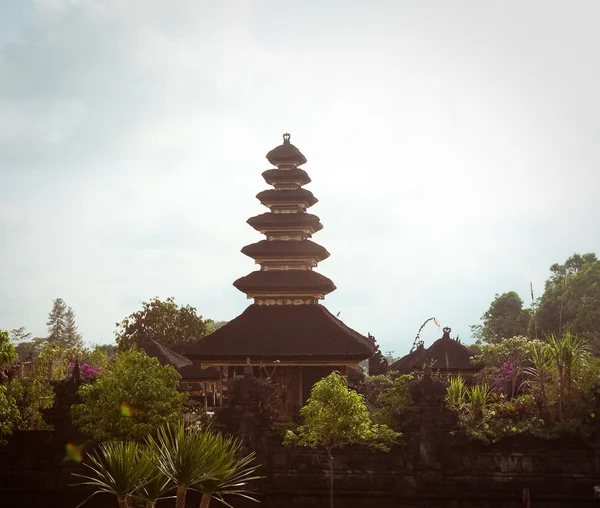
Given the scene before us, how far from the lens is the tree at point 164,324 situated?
54.1 meters

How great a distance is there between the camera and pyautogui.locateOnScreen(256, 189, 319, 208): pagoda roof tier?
38.1 metres

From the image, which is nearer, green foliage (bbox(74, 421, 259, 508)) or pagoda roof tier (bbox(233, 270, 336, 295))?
green foliage (bbox(74, 421, 259, 508))

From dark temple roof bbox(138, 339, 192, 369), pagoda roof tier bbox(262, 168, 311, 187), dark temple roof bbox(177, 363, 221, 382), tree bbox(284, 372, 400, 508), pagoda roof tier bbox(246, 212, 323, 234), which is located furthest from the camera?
dark temple roof bbox(138, 339, 192, 369)

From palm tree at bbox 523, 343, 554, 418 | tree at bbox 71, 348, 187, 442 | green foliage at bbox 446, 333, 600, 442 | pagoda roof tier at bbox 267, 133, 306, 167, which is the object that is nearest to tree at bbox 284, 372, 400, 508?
green foliage at bbox 446, 333, 600, 442

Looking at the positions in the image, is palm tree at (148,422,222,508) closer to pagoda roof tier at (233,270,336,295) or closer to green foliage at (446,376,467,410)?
green foliage at (446,376,467,410)

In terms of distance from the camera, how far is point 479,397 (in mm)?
20891

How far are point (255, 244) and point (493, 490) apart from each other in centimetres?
1971

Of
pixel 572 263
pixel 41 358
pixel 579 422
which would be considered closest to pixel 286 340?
pixel 41 358

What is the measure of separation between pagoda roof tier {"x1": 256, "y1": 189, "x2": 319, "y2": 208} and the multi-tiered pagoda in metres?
0.05

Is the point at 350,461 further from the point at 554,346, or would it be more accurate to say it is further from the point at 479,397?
the point at 554,346

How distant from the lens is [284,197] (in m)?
38.1

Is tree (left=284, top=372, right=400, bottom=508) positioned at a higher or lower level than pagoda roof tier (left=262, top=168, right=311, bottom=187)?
lower

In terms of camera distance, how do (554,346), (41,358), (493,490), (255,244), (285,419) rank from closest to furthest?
(493,490)
(554,346)
(41,358)
(285,419)
(255,244)

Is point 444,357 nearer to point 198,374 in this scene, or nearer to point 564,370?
point 564,370
